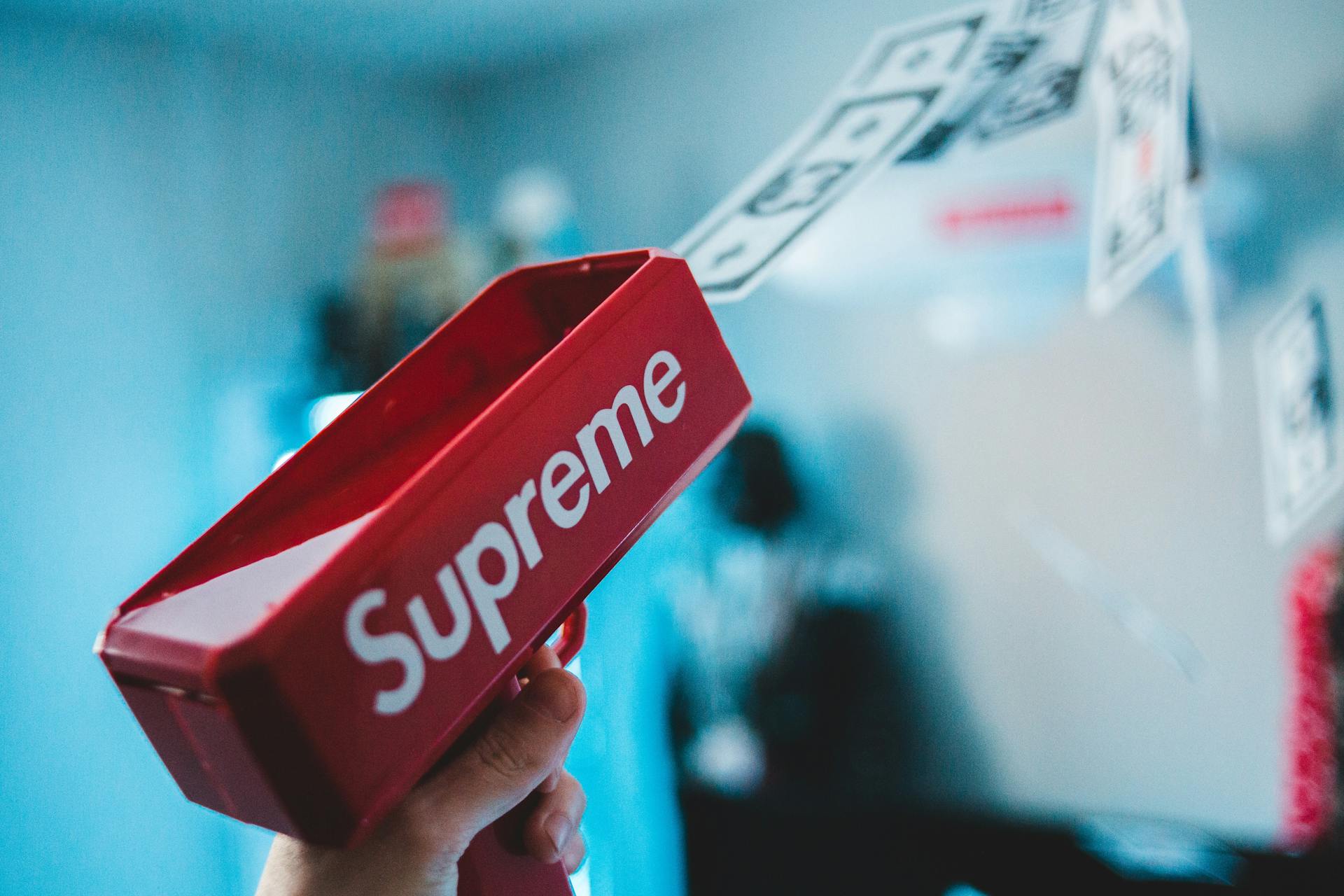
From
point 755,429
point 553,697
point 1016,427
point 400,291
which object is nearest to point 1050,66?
point 553,697

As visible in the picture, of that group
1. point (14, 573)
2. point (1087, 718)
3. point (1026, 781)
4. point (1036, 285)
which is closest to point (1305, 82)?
point (1036, 285)

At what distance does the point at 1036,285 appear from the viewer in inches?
46.8

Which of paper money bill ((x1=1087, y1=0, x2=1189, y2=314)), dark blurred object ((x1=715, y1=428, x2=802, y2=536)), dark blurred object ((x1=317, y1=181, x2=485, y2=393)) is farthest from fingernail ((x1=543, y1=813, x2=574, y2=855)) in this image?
dark blurred object ((x1=317, y1=181, x2=485, y2=393))

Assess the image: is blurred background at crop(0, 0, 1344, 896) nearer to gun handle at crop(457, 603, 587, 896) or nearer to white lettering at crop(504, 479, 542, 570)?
gun handle at crop(457, 603, 587, 896)

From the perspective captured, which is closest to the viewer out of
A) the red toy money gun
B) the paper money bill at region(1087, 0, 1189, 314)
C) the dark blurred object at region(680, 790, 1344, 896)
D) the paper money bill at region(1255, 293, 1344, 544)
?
the red toy money gun

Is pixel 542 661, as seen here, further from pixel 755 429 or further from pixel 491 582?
pixel 755 429

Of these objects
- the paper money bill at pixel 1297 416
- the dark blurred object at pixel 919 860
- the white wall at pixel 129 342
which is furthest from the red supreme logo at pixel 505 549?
the white wall at pixel 129 342

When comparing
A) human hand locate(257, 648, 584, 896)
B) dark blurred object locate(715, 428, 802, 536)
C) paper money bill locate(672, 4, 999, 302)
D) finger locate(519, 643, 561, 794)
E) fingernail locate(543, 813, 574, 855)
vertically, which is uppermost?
paper money bill locate(672, 4, 999, 302)

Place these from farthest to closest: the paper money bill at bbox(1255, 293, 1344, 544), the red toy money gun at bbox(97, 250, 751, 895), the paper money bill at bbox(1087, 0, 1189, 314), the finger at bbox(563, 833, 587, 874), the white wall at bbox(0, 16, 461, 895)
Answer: the white wall at bbox(0, 16, 461, 895), the paper money bill at bbox(1255, 293, 1344, 544), the paper money bill at bbox(1087, 0, 1189, 314), the finger at bbox(563, 833, 587, 874), the red toy money gun at bbox(97, 250, 751, 895)

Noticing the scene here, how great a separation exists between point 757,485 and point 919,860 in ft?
1.79

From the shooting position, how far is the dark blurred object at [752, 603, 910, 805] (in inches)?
52.3

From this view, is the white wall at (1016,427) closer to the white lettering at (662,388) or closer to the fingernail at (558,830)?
the white lettering at (662,388)

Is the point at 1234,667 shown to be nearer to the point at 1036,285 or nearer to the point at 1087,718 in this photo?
the point at 1087,718

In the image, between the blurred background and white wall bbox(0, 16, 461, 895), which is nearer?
the blurred background
